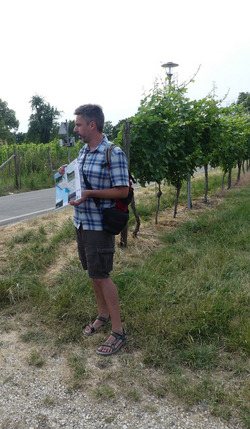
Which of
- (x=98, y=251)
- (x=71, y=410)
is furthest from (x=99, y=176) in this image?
(x=71, y=410)

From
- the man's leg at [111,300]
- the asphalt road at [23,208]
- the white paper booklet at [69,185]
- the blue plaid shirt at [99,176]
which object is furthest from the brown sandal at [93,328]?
the asphalt road at [23,208]

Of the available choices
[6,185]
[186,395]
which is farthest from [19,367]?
[6,185]

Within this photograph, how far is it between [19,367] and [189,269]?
2.29 meters

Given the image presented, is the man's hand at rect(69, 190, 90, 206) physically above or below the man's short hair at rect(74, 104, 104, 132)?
below

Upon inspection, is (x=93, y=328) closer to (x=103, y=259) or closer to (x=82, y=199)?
(x=103, y=259)

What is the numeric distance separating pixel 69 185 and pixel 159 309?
4.72 ft

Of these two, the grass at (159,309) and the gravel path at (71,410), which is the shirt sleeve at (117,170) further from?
the gravel path at (71,410)

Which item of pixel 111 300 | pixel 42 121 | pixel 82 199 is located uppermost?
pixel 42 121

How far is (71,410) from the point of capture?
2.29 m

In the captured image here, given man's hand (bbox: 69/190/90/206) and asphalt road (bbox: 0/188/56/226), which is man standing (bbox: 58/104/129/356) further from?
asphalt road (bbox: 0/188/56/226)

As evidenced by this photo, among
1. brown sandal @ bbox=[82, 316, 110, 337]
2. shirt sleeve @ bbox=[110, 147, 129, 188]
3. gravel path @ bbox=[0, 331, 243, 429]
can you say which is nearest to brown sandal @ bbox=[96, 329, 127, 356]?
brown sandal @ bbox=[82, 316, 110, 337]

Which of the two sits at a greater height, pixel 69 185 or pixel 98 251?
pixel 69 185

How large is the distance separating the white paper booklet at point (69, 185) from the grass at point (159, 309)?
115cm

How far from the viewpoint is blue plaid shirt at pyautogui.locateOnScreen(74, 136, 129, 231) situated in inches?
108
